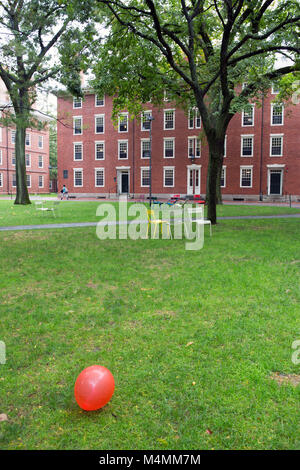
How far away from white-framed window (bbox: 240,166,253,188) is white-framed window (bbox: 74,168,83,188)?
19.6 meters

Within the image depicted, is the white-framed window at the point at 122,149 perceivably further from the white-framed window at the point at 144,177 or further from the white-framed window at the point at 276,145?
the white-framed window at the point at 276,145

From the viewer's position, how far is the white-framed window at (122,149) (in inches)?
1695

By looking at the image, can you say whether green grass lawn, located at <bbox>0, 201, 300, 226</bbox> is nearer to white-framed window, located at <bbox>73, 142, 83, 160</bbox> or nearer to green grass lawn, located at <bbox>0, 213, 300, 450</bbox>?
green grass lawn, located at <bbox>0, 213, 300, 450</bbox>

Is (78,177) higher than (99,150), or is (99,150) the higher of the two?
Result: (99,150)

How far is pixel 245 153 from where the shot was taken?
38219 mm

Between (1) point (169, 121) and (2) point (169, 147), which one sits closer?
(1) point (169, 121)

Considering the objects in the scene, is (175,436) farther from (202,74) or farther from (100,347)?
(202,74)

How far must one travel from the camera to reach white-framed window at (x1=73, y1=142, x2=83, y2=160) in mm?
45219

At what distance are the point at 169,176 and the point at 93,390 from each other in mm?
39359

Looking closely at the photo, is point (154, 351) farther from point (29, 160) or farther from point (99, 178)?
point (29, 160)

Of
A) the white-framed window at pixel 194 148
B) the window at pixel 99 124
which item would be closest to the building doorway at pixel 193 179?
the white-framed window at pixel 194 148

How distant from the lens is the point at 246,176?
38.4m

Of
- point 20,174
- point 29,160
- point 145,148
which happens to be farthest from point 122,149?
point 29,160

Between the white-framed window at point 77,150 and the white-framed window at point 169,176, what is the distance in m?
11.4
